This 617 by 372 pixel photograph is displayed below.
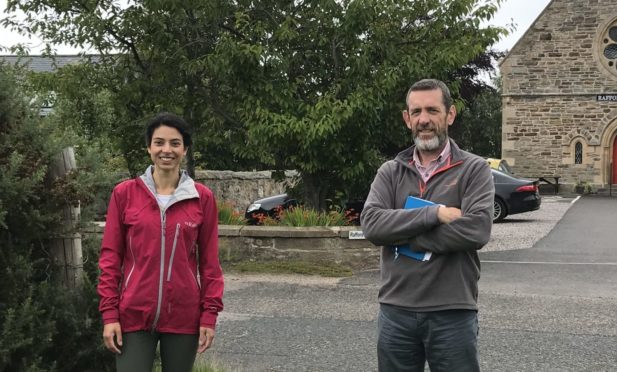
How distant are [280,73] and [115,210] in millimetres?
7237

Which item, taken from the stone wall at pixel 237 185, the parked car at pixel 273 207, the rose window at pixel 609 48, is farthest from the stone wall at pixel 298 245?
the rose window at pixel 609 48

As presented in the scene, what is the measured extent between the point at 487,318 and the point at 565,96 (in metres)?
25.3

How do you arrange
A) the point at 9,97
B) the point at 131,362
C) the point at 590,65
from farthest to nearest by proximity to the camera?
the point at 590,65 → the point at 9,97 → the point at 131,362

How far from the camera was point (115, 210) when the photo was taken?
3.10m

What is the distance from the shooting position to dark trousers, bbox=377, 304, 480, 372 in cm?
298

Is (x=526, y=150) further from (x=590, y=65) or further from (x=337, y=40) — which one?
(x=337, y=40)

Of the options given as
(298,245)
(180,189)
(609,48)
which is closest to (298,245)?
(298,245)

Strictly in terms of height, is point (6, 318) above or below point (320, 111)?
Answer: below

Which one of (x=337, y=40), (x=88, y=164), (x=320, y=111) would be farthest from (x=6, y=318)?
(x=337, y=40)

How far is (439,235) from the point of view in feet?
9.78

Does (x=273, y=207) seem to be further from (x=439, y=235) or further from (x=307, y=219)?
(x=439, y=235)

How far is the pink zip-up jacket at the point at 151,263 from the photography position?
3039mm

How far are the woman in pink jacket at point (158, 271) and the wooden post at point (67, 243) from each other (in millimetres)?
717

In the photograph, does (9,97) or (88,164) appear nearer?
(9,97)
